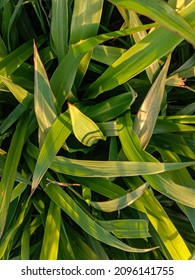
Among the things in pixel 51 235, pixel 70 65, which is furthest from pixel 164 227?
pixel 70 65

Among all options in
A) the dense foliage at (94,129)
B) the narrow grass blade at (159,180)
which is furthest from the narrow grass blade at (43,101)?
the narrow grass blade at (159,180)

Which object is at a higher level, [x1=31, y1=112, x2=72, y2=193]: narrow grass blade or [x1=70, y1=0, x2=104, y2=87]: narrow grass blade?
[x1=70, y1=0, x2=104, y2=87]: narrow grass blade

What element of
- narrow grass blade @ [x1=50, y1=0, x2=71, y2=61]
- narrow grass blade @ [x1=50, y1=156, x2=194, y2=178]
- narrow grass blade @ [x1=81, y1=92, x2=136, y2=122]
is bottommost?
narrow grass blade @ [x1=50, y1=156, x2=194, y2=178]

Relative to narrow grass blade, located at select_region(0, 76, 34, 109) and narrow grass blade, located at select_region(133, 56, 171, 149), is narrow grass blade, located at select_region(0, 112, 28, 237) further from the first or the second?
narrow grass blade, located at select_region(133, 56, 171, 149)

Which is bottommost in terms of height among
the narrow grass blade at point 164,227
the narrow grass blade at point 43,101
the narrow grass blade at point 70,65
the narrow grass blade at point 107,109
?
the narrow grass blade at point 164,227

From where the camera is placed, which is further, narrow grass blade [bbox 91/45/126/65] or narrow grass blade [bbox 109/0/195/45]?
narrow grass blade [bbox 91/45/126/65]

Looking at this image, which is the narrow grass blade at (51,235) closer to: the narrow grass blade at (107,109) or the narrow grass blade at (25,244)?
the narrow grass blade at (25,244)

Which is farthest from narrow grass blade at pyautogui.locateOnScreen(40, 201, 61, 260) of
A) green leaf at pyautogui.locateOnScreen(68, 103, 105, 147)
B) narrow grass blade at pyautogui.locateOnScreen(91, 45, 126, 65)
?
narrow grass blade at pyautogui.locateOnScreen(91, 45, 126, 65)
